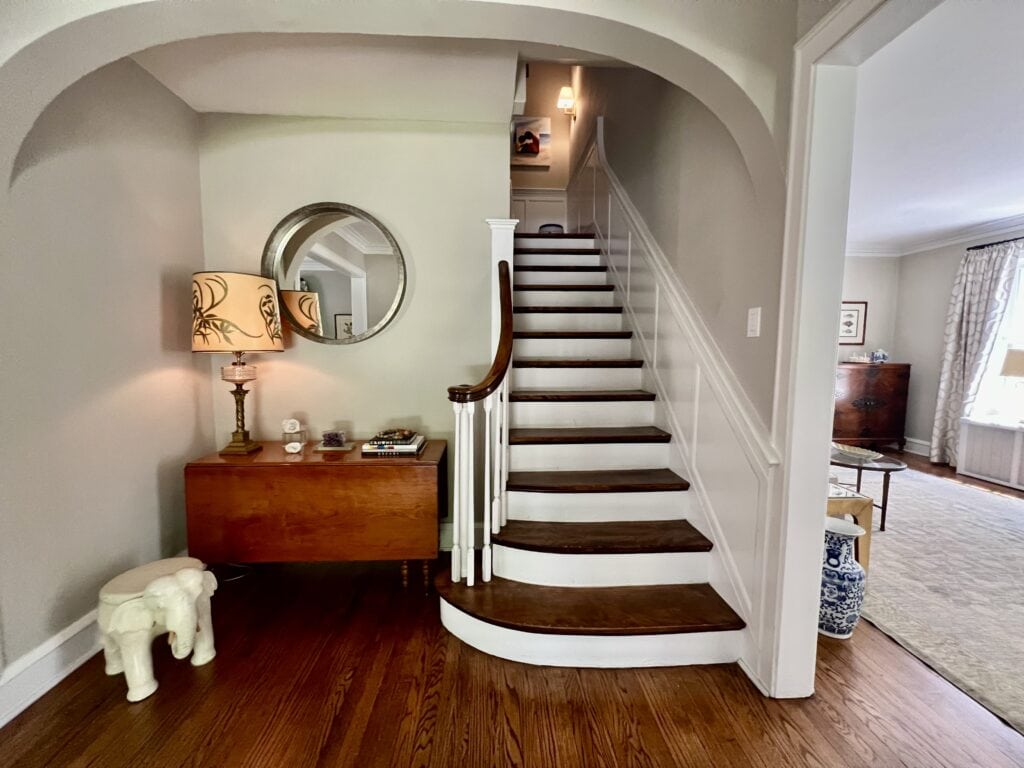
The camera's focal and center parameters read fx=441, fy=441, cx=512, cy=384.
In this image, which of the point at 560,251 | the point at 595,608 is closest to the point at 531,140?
the point at 560,251

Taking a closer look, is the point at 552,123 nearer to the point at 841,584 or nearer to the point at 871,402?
the point at 871,402

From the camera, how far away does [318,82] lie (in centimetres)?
200

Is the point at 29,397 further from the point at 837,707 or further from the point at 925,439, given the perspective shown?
the point at 925,439

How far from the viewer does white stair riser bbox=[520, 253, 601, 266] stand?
11.7 feet

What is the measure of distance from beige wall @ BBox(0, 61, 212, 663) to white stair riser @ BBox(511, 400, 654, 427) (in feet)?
5.67

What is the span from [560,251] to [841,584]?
288 cm

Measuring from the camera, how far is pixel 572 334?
2.77 metres

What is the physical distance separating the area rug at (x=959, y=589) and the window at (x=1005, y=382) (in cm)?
108

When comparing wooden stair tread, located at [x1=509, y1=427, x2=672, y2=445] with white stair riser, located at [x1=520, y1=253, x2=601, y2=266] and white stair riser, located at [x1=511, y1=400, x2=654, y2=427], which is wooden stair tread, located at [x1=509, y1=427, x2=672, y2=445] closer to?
white stair riser, located at [x1=511, y1=400, x2=654, y2=427]

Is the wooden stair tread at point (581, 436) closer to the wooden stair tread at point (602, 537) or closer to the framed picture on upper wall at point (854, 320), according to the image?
the wooden stair tread at point (602, 537)

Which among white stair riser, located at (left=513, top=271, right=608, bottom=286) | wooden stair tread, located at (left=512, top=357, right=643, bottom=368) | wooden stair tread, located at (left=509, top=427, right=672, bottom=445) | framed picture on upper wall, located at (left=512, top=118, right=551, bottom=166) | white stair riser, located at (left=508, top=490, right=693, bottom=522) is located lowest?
white stair riser, located at (left=508, top=490, right=693, bottom=522)

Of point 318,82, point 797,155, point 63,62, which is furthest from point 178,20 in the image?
point 797,155

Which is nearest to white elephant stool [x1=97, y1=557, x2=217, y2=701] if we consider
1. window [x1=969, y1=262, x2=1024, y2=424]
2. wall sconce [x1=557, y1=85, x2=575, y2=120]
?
wall sconce [x1=557, y1=85, x2=575, y2=120]

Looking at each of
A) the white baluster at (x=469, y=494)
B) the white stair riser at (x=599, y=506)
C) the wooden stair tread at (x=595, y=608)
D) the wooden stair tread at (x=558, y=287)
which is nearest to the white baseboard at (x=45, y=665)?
the wooden stair tread at (x=595, y=608)
